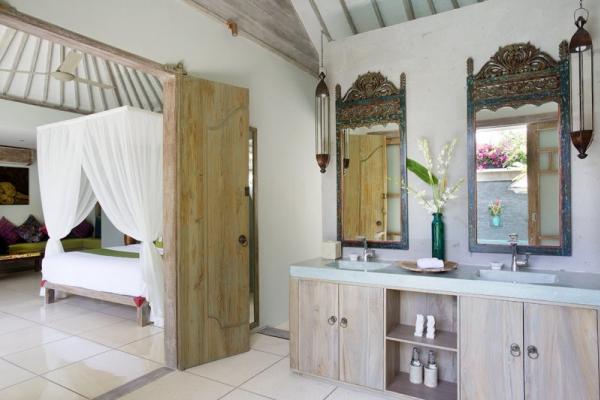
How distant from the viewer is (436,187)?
2.72m

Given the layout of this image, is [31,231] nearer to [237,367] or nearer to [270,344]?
[270,344]

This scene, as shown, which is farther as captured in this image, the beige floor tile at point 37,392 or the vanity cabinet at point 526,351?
the beige floor tile at point 37,392

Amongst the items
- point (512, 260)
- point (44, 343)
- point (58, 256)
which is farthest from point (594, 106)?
point (58, 256)

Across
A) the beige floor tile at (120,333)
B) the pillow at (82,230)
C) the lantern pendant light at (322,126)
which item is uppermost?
the lantern pendant light at (322,126)

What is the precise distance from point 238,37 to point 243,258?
205 centimetres

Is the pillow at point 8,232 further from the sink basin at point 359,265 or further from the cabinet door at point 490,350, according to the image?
the cabinet door at point 490,350

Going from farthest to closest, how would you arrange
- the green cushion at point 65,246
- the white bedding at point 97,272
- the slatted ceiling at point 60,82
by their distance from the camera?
the green cushion at point 65,246 → the slatted ceiling at point 60,82 → the white bedding at point 97,272

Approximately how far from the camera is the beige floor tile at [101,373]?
2621 mm

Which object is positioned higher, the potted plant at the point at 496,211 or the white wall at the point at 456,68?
the white wall at the point at 456,68

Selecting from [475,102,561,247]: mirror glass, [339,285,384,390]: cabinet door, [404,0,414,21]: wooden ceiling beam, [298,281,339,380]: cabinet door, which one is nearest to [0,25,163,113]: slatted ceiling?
[404,0,414,21]: wooden ceiling beam

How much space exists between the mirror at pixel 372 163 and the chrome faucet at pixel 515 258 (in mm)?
711

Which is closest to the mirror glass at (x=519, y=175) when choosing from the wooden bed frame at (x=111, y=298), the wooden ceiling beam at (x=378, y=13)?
the wooden ceiling beam at (x=378, y=13)

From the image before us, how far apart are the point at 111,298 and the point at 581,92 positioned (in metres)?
4.62

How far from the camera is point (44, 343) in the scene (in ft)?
11.3
